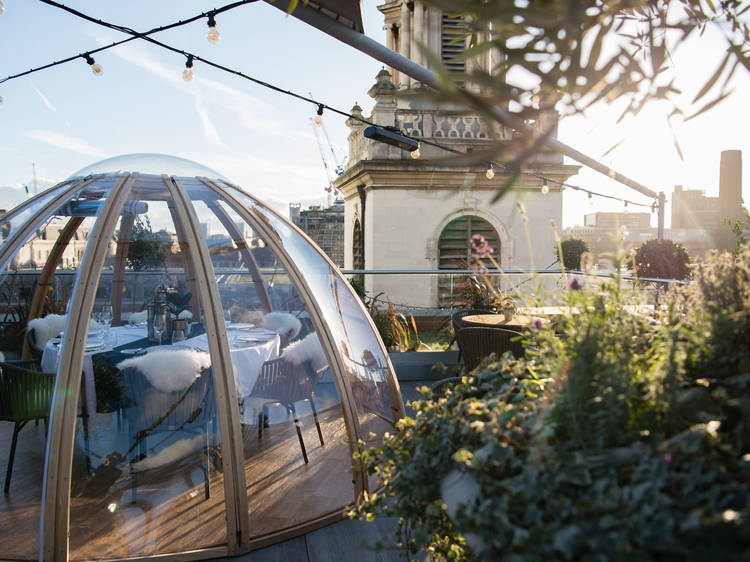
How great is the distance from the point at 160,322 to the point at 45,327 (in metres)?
0.67

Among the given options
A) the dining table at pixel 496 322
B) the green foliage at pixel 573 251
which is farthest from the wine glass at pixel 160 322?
the green foliage at pixel 573 251

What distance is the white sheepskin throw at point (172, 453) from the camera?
9.42 feet

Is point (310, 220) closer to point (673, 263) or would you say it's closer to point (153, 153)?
point (673, 263)

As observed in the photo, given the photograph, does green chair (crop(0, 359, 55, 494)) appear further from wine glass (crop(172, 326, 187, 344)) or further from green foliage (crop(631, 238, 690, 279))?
green foliage (crop(631, 238, 690, 279))

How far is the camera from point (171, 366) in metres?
2.98

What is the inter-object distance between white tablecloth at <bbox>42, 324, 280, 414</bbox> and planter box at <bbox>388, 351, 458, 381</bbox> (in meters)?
3.35

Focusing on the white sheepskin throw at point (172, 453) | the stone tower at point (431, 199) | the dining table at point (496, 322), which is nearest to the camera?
the white sheepskin throw at point (172, 453)

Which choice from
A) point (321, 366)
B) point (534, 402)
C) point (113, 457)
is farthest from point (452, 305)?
point (534, 402)

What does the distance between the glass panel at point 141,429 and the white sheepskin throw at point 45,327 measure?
135mm

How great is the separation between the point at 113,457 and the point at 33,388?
650 millimetres

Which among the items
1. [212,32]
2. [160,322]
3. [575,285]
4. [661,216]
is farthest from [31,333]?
[661,216]

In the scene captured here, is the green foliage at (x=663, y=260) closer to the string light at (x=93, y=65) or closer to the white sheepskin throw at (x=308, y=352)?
the white sheepskin throw at (x=308, y=352)

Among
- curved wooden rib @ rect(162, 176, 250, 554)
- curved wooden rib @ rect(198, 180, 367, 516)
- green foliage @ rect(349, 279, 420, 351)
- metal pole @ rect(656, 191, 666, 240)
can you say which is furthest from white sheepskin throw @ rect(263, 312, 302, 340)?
metal pole @ rect(656, 191, 666, 240)

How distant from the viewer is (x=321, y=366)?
10.8ft
